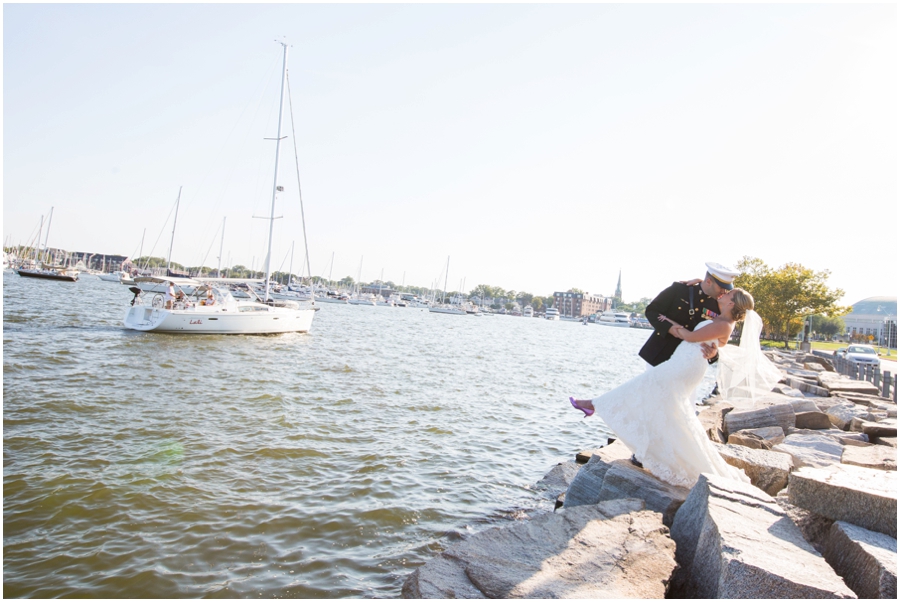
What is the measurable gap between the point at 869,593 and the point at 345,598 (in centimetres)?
367

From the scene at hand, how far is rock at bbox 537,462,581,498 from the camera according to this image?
748cm

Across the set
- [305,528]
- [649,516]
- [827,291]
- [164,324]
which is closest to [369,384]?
[305,528]

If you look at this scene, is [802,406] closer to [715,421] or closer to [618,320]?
[715,421]

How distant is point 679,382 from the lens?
212 inches

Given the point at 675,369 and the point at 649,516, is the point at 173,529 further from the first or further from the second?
the point at 675,369

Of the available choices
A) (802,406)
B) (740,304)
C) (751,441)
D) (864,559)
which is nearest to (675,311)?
(740,304)

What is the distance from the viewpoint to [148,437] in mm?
8391

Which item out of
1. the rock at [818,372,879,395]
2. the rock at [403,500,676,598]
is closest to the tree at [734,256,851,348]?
the rock at [818,372,879,395]

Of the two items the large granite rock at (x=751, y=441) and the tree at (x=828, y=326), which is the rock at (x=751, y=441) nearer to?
the large granite rock at (x=751, y=441)

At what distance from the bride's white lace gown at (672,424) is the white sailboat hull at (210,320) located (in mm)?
23351

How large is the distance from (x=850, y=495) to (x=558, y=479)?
4.22 metres

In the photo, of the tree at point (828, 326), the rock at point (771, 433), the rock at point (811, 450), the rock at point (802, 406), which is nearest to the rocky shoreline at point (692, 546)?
the rock at point (811, 450)

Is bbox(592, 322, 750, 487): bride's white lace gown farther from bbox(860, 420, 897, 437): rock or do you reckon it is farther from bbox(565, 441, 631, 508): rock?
bbox(860, 420, 897, 437): rock

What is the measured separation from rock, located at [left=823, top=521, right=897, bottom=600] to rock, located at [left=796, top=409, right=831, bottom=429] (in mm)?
7139
